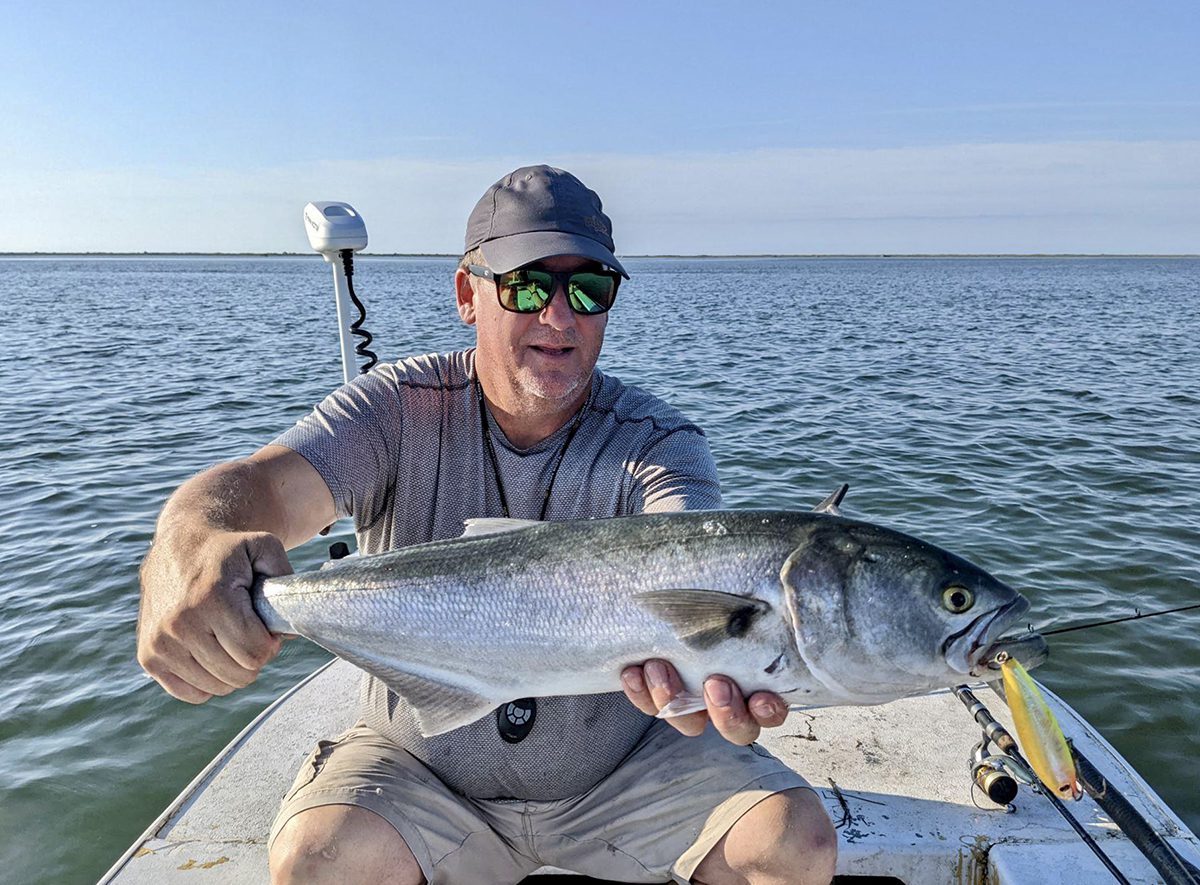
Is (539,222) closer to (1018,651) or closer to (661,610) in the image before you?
(661,610)

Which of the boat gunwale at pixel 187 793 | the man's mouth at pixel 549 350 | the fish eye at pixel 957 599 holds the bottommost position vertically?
the boat gunwale at pixel 187 793

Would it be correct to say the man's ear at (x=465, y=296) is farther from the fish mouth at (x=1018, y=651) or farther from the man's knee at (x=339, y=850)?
the fish mouth at (x=1018, y=651)

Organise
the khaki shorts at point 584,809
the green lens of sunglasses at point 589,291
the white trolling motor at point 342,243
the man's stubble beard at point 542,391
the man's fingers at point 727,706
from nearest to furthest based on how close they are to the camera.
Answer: the man's fingers at point 727,706
the khaki shorts at point 584,809
the man's stubble beard at point 542,391
the green lens of sunglasses at point 589,291
the white trolling motor at point 342,243

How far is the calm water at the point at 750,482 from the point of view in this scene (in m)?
6.22

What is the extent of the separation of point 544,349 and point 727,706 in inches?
64.5

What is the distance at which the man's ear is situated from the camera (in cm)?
402


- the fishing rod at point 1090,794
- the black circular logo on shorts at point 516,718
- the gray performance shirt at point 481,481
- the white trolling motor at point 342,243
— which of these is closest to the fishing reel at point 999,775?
the fishing rod at point 1090,794

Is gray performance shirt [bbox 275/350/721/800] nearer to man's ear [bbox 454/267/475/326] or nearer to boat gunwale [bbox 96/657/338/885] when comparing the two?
man's ear [bbox 454/267/475/326]

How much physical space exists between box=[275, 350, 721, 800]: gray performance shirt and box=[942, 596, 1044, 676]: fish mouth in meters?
1.12

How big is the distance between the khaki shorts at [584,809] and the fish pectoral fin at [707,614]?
0.82 metres

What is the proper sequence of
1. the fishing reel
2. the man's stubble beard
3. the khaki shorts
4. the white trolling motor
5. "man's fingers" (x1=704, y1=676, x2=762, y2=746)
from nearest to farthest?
"man's fingers" (x1=704, y1=676, x2=762, y2=746)
the khaki shorts
the man's stubble beard
the fishing reel
the white trolling motor

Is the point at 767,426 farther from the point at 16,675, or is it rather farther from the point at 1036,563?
the point at 16,675

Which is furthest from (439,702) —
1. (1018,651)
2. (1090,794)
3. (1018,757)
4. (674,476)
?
(1018,757)

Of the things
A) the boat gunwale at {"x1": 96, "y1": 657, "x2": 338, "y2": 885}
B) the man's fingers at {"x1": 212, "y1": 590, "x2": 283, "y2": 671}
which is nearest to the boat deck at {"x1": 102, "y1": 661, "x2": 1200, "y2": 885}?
the boat gunwale at {"x1": 96, "y1": 657, "x2": 338, "y2": 885}
